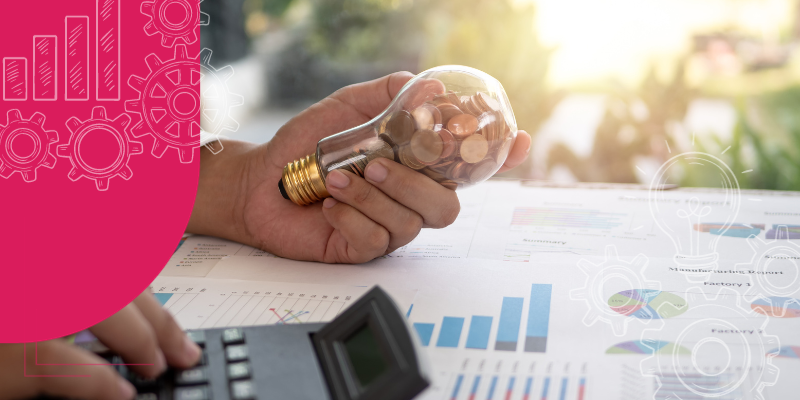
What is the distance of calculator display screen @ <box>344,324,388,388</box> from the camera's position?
17.8 inches

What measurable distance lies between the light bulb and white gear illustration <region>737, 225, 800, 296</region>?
33 cm

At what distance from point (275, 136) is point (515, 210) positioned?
40cm

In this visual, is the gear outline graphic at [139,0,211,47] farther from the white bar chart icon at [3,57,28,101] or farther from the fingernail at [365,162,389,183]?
the fingernail at [365,162,389,183]

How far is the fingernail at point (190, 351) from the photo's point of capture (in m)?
0.49

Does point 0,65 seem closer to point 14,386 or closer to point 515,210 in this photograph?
point 14,386

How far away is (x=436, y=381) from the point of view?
20.5 inches

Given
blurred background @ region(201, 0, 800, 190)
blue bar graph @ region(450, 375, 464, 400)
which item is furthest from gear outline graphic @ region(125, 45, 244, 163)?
blurred background @ region(201, 0, 800, 190)

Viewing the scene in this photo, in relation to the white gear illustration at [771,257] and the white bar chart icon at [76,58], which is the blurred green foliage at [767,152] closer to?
the white gear illustration at [771,257]

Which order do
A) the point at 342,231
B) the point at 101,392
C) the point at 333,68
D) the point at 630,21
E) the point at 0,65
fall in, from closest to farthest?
A: the point at 101,392, the point at 0,65, the point at 342,231, the point at 630,21, the point at 333,68

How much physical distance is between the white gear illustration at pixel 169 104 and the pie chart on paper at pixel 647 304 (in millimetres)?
615

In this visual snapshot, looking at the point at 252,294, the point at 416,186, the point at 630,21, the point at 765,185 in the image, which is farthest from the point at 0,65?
the point at 630,21

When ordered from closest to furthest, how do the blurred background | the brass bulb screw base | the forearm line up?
the brass bulb screw base → the forearm → the blurred background

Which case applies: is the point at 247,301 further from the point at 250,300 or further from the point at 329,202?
the point at 329,202

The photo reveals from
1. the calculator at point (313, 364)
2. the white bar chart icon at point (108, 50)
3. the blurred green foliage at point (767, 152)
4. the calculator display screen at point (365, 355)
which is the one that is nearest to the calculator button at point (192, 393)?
the calculator at point (313, 364)
